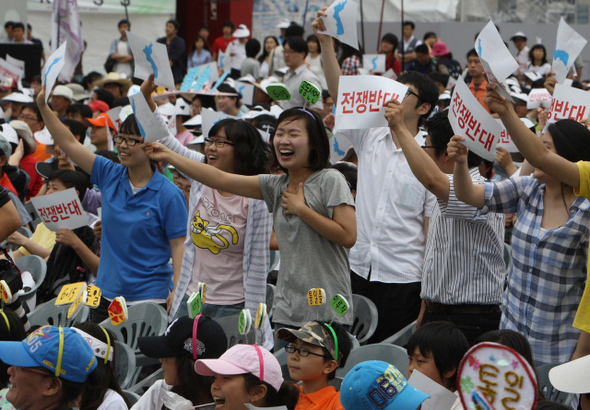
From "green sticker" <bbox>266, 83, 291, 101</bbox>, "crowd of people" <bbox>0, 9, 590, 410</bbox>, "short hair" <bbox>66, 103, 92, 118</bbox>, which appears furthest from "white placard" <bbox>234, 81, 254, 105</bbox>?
"crowd of people" <bbox>0, 9, 590, 410</bbox>

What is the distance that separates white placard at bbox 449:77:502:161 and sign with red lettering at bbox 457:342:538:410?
5.43ft

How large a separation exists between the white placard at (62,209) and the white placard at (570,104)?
9.39 feet

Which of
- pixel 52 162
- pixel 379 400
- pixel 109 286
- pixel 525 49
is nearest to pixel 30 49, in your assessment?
pixel 52 162

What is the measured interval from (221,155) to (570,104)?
1922 mm

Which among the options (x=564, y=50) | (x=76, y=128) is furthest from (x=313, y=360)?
(x=76, y=128)

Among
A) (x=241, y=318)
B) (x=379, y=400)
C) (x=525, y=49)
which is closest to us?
(x=379, y=400)

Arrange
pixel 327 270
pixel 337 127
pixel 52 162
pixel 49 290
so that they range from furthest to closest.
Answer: pixel 52 162, pixel 49 290, pixel 337 127, pixel 327 270

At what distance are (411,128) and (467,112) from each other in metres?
1.23

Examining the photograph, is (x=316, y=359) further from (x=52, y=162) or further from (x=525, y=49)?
(x=525, y=49)

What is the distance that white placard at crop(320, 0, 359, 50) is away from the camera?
4531 mm

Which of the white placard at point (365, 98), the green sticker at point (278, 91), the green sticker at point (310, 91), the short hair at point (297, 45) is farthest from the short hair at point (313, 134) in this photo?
the short hair at point (297, 45)

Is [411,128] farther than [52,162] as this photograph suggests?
No

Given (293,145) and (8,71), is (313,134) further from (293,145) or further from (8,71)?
(8,71)

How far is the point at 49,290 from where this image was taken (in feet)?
17.9
